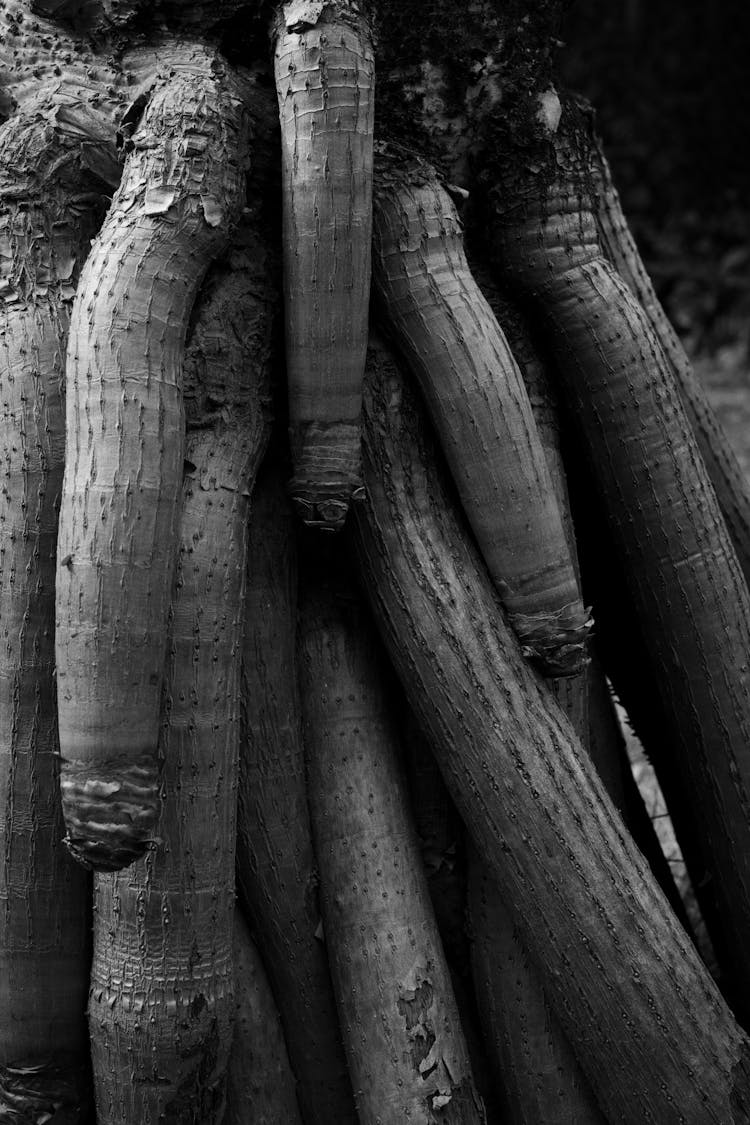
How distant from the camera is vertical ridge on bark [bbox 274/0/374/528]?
1949 mm

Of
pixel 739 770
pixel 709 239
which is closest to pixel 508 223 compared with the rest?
pixel 739 770

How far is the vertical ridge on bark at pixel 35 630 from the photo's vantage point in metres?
2.01

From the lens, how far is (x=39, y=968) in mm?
2037

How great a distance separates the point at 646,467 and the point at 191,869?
43.0 inches

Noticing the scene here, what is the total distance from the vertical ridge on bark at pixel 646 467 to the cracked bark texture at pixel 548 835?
36cm

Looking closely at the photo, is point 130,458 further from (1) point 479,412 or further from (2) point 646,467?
(2) point 646,467

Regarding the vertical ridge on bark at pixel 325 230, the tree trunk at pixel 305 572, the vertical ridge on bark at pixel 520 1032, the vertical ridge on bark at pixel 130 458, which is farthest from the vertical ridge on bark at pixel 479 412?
the vertical ridge on bark at pixel 520 1032

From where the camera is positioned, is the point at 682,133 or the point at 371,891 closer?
the point at 371,891

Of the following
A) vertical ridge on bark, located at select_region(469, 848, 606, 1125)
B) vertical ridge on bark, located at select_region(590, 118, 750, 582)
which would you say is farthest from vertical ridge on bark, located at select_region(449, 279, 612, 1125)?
vertical ridge on bark, located at select_region(590, 118, 750, 582)

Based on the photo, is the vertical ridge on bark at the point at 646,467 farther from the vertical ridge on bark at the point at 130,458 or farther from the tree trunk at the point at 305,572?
the vertical ridge on bark at the point at 130,458

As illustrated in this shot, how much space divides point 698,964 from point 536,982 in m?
0.27

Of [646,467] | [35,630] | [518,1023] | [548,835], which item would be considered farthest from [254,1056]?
[646,467]

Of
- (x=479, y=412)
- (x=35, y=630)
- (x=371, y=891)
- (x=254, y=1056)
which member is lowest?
(x=254, y=1056)

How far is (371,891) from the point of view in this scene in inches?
83.0
